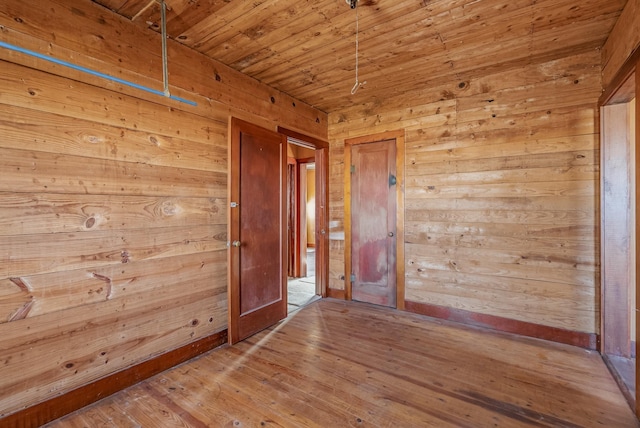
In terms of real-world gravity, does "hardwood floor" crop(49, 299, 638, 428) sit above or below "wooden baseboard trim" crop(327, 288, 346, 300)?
below

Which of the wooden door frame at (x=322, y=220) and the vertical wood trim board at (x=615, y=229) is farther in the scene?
the wooden door frame at (x=322, y=220)

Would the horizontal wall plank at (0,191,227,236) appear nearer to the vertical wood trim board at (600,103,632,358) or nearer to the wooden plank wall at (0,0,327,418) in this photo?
the wooden plank wall at (0,0,327,418)

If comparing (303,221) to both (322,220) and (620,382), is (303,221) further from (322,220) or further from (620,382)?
(620,382)

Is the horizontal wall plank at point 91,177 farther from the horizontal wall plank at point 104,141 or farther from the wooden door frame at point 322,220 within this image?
the wooden door frame at point 322,220

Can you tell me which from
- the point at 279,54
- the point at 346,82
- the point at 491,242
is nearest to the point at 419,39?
the point at 346,82

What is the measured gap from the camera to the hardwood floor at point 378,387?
177 centimetres

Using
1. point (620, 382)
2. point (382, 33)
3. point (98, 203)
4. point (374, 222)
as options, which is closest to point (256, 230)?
point (98, 203)

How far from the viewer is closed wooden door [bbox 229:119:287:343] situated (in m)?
2.72

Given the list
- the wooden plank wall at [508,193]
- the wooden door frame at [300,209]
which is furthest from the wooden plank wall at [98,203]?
the wooden door frame at [300,209]

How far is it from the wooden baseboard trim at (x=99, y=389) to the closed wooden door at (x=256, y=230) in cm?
39

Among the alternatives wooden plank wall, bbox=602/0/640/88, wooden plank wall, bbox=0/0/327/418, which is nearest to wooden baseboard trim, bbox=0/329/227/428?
wooden plank wall, bbox=0/0/327/418

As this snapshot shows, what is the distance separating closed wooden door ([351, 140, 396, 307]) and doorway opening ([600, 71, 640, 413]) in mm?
1925

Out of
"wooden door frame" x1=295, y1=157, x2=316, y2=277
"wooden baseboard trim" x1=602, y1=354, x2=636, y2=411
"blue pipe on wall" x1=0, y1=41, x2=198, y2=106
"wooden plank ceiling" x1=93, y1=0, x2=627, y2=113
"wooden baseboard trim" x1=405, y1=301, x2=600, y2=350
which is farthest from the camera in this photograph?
"wooden door frame" x1=295, y1=157, x2=316, y2=277

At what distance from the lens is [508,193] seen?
2.98 meters
